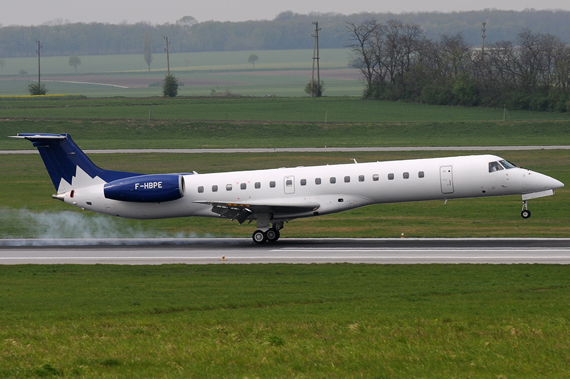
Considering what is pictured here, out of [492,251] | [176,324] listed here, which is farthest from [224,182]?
[176,324]

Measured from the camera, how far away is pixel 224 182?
37.5 meters

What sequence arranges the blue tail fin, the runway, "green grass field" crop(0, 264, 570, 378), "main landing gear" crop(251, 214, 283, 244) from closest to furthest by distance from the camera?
"green grass field" crop(0, 264, 570, 378) < the runway < "main landing gear" crop(251, 214, 283, 244) < the blue tail fin

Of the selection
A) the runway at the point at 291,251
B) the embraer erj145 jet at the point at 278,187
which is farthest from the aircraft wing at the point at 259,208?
the runway at the point at 291,251

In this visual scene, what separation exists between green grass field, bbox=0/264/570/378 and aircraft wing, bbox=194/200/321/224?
692 cm

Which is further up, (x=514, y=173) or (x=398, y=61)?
(x=398, y=61)

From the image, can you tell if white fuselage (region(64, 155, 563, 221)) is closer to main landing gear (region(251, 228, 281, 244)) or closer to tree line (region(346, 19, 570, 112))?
main landing gear (region(251, 228, 281, 244))

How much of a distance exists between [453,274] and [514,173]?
1044 centimetres

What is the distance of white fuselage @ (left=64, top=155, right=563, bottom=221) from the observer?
35469mm

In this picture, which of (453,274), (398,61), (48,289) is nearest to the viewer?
(48,289)

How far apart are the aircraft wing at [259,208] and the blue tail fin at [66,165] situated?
537 cm

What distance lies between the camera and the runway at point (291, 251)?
3158 cm

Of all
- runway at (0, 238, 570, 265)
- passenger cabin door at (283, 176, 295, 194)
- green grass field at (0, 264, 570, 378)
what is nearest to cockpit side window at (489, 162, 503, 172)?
runway at (0, 238, 570, 265)

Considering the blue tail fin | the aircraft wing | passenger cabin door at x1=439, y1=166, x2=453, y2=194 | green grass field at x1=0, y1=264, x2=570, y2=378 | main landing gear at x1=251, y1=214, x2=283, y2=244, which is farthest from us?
the blue tail fin

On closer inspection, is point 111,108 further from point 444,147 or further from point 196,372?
point 196,372
